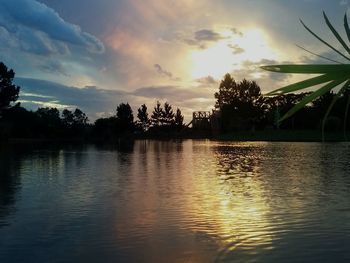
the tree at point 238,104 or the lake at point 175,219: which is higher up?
the tree at point 238,104

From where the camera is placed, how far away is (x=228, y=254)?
8.80 metres

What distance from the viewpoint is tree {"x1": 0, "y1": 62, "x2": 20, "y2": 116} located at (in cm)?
8594

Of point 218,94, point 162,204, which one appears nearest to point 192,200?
point 162,204

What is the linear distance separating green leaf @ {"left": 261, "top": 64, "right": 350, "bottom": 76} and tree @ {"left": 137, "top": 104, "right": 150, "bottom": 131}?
482 feet

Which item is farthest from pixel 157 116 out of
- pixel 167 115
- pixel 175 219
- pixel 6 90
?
pixel 175 219

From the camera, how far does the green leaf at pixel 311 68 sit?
1.58 metres

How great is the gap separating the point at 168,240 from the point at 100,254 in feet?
5.10

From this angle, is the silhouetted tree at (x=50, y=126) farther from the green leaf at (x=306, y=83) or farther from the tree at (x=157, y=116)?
the green leaf at (x=306, y=83)

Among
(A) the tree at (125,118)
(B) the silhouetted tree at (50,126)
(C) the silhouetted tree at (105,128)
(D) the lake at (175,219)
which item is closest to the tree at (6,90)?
(B) the silhouetted tree at (50,126)

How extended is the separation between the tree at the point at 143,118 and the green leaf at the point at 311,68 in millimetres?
147003

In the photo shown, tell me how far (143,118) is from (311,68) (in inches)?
5857

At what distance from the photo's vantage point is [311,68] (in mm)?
1619

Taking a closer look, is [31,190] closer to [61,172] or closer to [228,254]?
[61,172]

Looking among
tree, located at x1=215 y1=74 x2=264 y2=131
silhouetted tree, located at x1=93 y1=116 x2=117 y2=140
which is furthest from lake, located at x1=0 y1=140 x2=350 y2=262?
silhouetted tree, located at x1=93 y1=116 x2=117 y2=140
